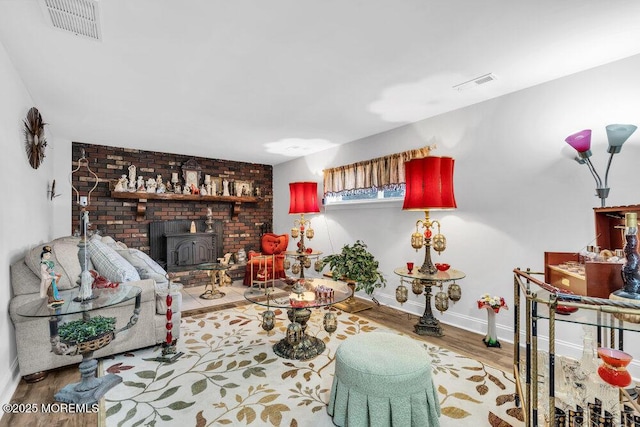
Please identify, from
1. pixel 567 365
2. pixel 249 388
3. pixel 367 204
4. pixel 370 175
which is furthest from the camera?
pixel 367 204

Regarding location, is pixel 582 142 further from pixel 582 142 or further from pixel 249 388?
pixel 249 388

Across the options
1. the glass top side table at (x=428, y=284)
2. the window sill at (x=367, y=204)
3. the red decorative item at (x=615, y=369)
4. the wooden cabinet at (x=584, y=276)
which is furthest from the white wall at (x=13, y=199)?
the window sill at (x=367, y=204)

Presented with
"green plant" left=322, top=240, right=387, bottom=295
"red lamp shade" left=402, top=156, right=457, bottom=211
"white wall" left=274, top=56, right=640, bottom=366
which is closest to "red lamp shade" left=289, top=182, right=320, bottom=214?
"green plant" left=322, top=240, right=387, bottom=295

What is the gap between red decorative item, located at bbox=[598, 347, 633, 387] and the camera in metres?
1.12

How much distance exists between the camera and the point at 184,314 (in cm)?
380

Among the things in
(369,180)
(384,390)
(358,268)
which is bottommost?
(384,390)

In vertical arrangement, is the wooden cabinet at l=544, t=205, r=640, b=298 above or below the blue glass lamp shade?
below

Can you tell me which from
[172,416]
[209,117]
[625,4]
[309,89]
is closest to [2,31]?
[209,117]

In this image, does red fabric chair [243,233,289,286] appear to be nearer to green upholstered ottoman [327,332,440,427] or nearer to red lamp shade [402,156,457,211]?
red lamp shade [402,156,457,211]

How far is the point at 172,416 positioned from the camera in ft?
6.13

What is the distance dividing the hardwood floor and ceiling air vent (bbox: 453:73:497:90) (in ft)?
8.14

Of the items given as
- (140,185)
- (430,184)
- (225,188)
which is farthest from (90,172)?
(430,184)

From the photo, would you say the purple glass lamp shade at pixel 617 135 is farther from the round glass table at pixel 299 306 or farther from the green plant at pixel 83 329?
the green plant at pixel 83 329

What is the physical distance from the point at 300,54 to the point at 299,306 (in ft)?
6.55
